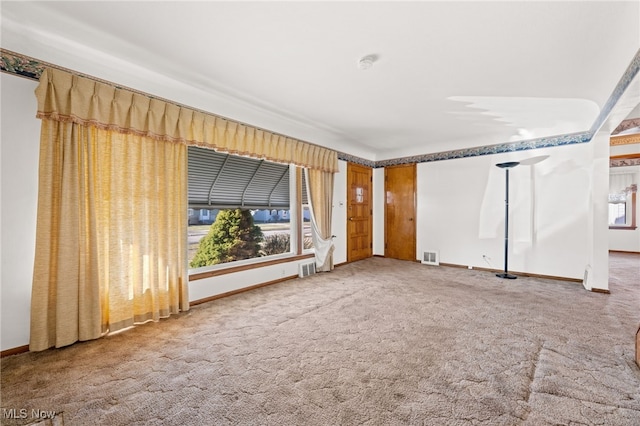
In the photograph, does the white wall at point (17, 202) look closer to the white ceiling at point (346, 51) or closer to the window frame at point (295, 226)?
the white ceiling at point (346, 51)

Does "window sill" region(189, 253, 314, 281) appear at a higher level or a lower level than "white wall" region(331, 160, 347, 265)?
lower

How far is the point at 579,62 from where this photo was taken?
2605mm

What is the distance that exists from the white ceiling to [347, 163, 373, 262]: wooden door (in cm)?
222

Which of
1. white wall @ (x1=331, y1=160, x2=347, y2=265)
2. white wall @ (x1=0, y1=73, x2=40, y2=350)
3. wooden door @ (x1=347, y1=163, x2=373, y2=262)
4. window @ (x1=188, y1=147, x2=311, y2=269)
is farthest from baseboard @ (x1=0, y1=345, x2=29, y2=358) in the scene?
wooden door @ (x1=347, y1=163, x2=373, y2=262)

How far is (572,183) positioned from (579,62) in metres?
2.67

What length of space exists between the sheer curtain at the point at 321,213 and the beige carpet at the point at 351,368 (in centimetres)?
163

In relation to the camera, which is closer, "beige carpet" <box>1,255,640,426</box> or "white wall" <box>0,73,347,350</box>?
"beige carpet" <box>1,255,640,426</box>

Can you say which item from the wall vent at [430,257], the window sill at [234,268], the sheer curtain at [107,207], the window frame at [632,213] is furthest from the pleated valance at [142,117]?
the window frame at [632,213]

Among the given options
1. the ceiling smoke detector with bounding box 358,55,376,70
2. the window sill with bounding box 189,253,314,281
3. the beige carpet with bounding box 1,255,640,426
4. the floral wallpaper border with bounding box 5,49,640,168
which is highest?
the ceiling smoke detector with bounding box 358,55,376,70

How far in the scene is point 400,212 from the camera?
640cm

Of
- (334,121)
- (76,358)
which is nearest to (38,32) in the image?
(76,358)

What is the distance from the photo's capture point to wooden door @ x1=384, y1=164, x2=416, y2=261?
20.4 feet

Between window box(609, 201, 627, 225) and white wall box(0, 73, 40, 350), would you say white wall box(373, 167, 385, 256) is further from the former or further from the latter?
window box(609, 201, 627, 225)

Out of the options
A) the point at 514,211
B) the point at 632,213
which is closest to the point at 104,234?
the point at 514,211
